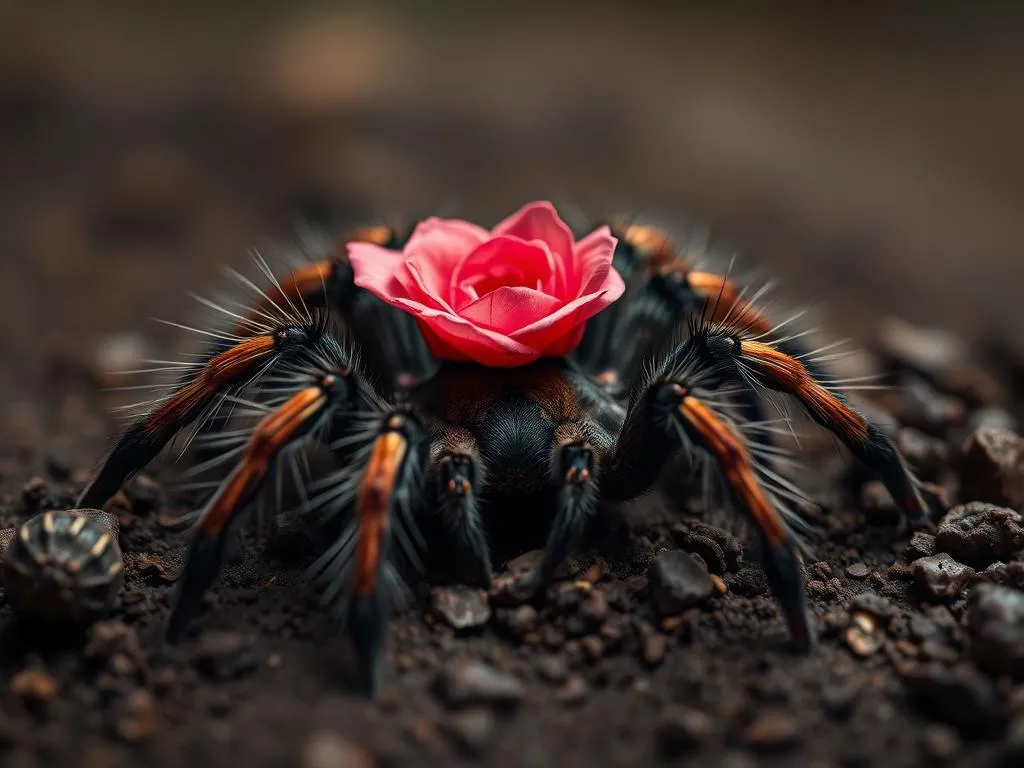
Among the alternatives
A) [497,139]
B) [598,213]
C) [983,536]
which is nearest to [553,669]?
[983,536]

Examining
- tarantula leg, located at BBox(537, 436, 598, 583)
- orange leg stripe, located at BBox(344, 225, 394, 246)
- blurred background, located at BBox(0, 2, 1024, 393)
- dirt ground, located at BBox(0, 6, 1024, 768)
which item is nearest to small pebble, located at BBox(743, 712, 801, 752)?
dirt ground, located at BBox(0, 6, 1024, 768)

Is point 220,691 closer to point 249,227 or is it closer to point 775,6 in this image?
point 249,227

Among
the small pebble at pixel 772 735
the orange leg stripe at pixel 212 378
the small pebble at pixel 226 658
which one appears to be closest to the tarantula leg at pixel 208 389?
the orange leg stripe at pixel 212 378

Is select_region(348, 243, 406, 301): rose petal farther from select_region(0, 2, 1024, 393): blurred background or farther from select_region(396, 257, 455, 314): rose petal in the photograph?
select_region(0, 2, 1024, 393): blurred background

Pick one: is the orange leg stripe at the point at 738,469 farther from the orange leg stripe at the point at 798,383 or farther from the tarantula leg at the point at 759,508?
the orange leg stripe at the point at 798,383

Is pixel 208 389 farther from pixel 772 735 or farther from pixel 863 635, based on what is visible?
pixel 863 635

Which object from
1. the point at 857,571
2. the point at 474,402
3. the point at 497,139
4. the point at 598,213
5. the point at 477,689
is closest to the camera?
the point at 477,689

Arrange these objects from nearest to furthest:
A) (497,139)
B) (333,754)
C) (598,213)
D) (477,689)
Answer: (333,754) → (477,689) → (598,213) → (497,139)
